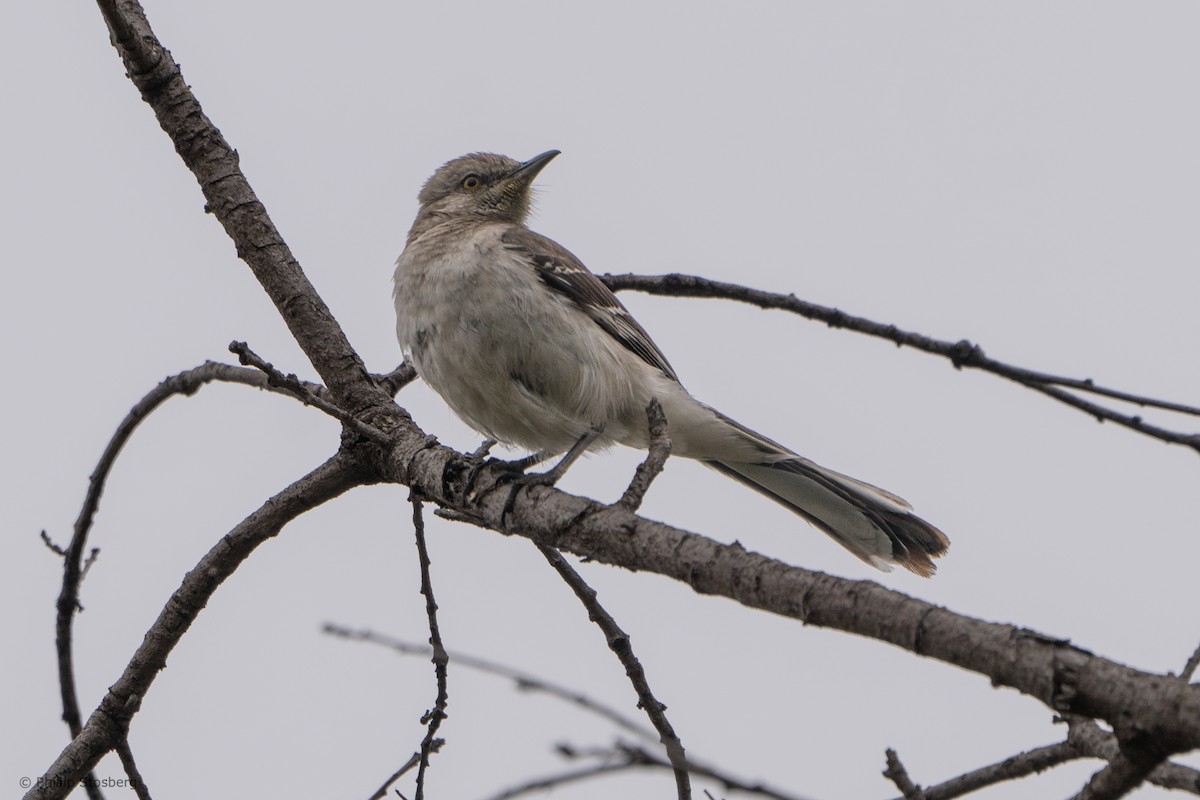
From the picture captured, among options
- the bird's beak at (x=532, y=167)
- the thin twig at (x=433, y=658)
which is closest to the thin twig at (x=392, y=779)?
the thin twig at (x=433, y=658)

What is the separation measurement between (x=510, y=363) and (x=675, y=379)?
1460mm

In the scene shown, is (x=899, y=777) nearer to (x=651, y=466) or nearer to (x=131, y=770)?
(x=651, y=466)

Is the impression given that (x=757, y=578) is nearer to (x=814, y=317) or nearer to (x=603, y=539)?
(x=603, y=539)

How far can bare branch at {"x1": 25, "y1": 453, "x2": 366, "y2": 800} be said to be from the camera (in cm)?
436

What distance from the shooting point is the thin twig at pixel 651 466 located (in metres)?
3.34

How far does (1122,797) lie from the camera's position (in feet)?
6.04

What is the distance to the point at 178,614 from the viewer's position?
14.8ft

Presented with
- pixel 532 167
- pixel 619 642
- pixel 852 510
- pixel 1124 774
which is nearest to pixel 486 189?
pixel 532 167

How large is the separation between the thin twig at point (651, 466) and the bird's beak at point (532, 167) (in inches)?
158

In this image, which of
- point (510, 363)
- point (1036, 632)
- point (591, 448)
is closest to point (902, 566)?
point (591, 448)

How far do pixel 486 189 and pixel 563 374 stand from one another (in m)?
2.42

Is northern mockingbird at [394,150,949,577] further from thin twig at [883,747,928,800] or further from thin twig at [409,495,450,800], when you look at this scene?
thin twig at [883,747,928,800]

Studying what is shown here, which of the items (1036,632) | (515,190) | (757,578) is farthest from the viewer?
(515,190)

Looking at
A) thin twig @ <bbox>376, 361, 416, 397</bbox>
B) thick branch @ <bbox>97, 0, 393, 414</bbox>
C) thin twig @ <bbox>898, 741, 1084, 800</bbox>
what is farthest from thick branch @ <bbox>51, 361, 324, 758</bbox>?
thin twig @ <bbox>898, 741, 1084, 800</bbox>
